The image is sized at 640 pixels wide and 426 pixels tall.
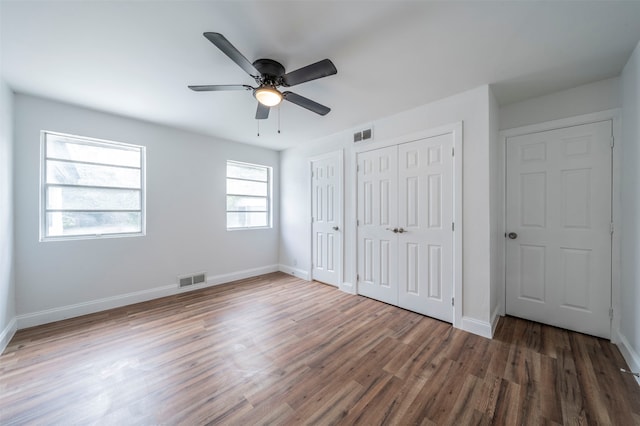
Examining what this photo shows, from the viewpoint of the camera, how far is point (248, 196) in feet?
15.6

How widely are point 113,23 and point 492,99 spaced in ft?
11.3

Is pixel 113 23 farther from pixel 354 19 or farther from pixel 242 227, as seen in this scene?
pixel 242 227

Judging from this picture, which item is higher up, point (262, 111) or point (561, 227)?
point (262, 111)

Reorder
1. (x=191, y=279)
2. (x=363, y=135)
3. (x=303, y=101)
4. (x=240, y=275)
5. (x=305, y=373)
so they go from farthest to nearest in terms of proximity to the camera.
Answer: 1. (x=240, y=275)
2. (x=191, y=279)
3. (x=363, y=135)
4. (x=303, y=101)
5. (x=305, y=373)

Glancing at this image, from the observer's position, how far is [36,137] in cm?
274

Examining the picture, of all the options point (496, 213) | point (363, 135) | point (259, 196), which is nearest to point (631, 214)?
point (496, 213)

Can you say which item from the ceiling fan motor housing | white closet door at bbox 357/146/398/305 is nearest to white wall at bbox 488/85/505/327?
white closet door at bbox 357/146/398/305

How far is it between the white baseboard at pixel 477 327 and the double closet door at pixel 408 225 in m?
0.18

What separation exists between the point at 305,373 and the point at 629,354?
2.70m

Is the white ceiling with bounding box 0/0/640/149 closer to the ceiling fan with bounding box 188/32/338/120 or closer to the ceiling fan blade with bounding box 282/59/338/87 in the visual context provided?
the ceiling fan with bounding box 188/32/338/120

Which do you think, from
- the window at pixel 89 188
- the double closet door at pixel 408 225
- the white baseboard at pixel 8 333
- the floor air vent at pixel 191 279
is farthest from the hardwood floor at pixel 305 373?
the window at pixel 89 188

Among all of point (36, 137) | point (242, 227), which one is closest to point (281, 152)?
point (242, 227)

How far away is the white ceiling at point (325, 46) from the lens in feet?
5.03

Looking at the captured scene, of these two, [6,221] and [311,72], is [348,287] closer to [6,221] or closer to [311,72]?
[311,72]
